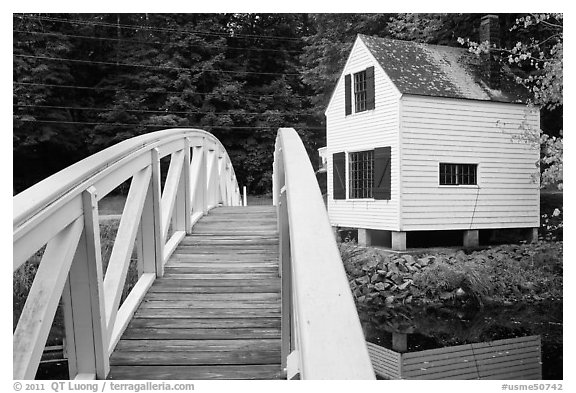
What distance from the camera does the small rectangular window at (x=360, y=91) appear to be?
7.86m

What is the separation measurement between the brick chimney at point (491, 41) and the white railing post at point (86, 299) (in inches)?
263

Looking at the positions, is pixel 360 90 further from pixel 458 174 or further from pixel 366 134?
pixel 458 174

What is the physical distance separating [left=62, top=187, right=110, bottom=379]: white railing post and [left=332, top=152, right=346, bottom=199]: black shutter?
716 cm

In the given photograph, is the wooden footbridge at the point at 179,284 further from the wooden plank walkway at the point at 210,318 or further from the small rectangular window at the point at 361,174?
the small rectangular window at the point at 361,174

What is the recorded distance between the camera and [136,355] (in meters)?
1.55

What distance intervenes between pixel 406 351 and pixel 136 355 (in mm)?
3759

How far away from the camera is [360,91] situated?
7949mm

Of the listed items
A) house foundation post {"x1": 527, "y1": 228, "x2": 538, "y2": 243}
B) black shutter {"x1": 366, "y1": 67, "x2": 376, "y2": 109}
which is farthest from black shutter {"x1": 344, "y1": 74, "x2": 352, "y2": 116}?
house foundation post {"x1": 527, "y1": 228, "x2": 538, "y2": 243}

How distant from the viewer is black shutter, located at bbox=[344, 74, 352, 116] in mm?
8133

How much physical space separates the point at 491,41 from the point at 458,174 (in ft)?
5.95

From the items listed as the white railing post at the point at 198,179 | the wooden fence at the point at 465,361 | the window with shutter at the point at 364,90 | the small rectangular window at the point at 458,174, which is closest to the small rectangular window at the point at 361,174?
the window with shutter at the point at 364,90

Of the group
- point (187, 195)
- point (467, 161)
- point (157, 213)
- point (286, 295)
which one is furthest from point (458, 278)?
point (286, 295)
